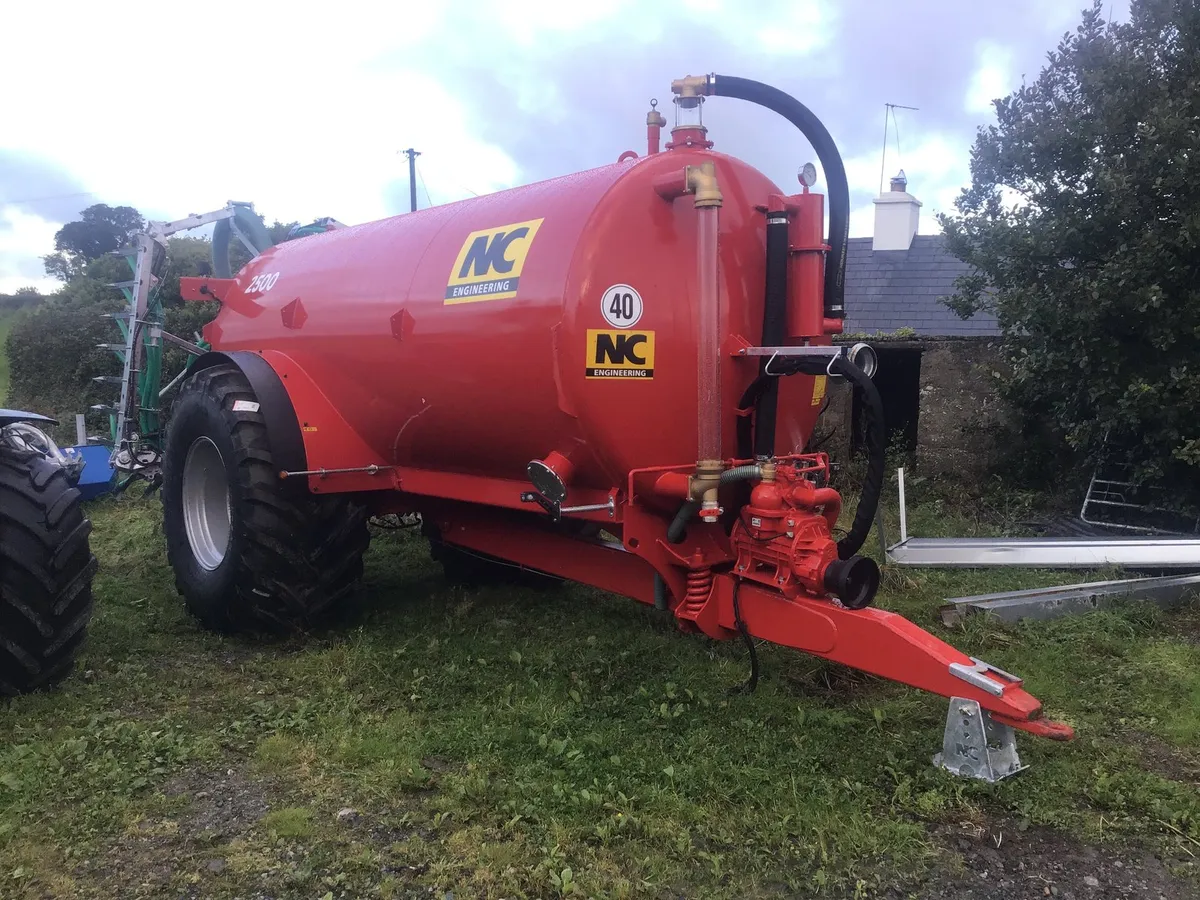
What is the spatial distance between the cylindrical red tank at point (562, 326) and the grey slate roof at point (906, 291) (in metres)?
6.82

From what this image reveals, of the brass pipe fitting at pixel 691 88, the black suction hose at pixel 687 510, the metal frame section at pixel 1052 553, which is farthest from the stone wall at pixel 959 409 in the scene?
the brass pipe fitting at pixel 691 88

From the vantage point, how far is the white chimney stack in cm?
1327

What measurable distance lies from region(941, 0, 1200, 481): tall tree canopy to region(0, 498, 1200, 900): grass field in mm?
2454

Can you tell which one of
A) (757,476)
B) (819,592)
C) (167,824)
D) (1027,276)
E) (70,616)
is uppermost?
(1027,276)

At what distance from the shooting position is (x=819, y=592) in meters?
3.57

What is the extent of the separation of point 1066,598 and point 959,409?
145 inches

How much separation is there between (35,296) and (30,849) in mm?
25738

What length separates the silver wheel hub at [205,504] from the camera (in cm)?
546

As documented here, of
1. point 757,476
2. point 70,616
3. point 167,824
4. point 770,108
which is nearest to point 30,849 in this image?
point 167,824

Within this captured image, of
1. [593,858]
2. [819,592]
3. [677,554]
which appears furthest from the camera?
[677,554]

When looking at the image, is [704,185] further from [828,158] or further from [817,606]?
[817,606]

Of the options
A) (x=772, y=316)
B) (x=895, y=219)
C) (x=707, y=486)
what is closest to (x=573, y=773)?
(x=707, y=486)

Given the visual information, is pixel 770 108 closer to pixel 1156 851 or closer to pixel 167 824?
pixel 1156 851

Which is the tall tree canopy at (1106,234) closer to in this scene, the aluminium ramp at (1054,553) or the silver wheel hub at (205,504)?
the aluminium ramp at (1054,553)
